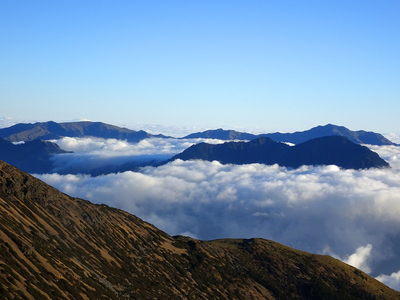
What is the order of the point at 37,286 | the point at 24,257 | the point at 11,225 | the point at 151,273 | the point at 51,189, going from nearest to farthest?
1. the point at 37,286
2. the point at 24,257
3. the point at 11,225
4. the point at 151,273
5. the point at 51,189

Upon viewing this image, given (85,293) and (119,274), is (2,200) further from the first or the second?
(85,293)

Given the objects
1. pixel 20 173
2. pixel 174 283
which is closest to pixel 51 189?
pixel 20 173

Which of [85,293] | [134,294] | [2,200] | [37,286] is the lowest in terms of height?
[134,294]

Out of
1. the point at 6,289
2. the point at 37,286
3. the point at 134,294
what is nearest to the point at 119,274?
the point at 134,294

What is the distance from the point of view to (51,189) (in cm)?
19975

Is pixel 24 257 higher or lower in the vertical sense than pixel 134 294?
higher

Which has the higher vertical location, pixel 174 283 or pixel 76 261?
pixel 76 261

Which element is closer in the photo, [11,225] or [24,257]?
[24,257]

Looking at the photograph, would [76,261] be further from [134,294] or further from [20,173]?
[20,173]

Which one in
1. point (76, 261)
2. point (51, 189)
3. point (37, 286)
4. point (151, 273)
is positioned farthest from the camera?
point (51, 189)

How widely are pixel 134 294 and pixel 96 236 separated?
59.3 metres

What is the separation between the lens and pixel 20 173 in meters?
192

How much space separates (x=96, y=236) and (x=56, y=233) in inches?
1339

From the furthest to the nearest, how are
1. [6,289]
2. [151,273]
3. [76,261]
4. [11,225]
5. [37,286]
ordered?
[151,273]
[76,261]
[11,225]
[37,286]
[6,289]
